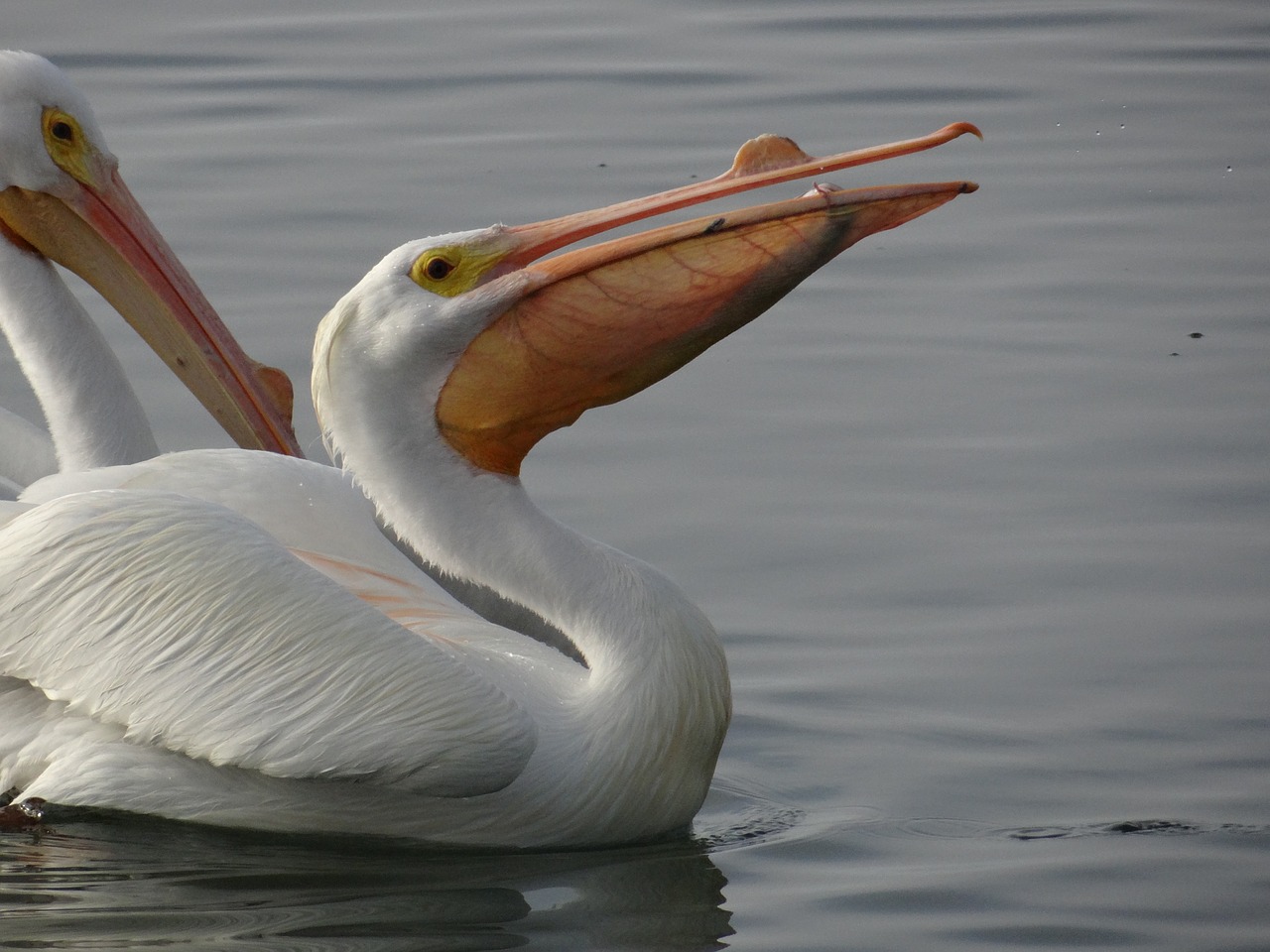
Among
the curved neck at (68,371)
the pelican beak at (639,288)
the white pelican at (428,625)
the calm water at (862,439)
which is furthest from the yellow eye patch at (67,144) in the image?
the pelican beak at (639,288)

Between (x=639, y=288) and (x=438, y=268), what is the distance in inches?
13.8

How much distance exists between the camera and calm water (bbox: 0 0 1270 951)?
4.01 m

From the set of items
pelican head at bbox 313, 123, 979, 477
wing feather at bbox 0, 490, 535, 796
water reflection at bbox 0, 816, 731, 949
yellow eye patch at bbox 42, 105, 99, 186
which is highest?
yellow eye patch at bbox 42, 105, 99, 186

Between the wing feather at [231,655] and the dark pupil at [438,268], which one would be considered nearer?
the wing feather at [231,655]

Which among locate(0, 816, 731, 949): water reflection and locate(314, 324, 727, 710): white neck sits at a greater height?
locate(314, 324, 727, 710): white neck

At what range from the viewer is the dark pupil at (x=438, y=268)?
13.4 ft

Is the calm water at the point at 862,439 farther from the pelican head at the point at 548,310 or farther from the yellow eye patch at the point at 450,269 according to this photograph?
the yellow eye patch at the point at 450,269

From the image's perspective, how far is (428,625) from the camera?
14.1ft

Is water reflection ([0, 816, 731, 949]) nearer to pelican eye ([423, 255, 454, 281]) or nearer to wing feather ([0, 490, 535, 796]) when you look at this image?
wing feather ([0, 490, 535, 796])

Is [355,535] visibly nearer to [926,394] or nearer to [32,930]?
[32,930]

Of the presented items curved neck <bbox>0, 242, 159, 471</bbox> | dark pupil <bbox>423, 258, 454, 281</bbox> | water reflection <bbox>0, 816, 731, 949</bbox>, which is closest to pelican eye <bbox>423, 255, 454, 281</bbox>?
dark pupil <bbox>423, 258, 454, 281</bbox>

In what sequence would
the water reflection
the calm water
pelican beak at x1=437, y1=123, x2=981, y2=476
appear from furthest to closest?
the calm water
pelican beak at x1=437, y1=123, x2=981, y2=476
the water reflection

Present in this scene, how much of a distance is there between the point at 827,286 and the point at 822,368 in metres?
0.79

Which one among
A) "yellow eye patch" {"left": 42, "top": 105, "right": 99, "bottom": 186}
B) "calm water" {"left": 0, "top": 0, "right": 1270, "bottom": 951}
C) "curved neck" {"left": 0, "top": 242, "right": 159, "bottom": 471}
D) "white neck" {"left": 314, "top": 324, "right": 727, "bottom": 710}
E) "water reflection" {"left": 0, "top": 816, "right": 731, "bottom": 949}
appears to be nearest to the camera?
"water reflection" {"left": 0, "top": 816, "right": 731, "bottom": 949}
